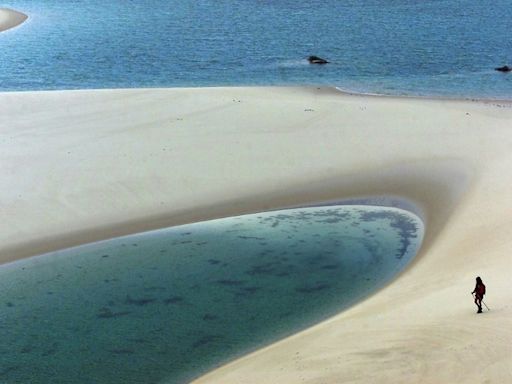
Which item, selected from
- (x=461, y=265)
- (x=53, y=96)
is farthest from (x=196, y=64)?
(x=461, y=265)

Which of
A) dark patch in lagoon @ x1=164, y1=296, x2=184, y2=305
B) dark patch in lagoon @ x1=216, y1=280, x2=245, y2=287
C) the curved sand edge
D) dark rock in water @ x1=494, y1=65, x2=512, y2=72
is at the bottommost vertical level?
dark patch in lagoon @ x1=164, y1=296, x2=184, y2=305

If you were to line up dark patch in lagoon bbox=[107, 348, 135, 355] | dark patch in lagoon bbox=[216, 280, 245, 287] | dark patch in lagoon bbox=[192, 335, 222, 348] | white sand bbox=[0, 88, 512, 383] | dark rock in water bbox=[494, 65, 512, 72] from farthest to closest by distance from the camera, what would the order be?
dark rock in water bbox=[494, 65, 512, 72] → dark patch in lagoon bbox=[216, 280, 245, 287] → dark patch in lagoon bbox=[192, 335, 222, 348] → dark patch in lagoon bbox=[107, 348, 135, 355] → white sand bbox=[0, 88, 512, 383]

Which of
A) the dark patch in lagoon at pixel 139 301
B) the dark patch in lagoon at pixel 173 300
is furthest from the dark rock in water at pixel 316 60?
the dark patch in lagoon at pixel 139 301

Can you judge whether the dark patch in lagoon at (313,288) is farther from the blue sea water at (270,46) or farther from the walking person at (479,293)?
the blue sea water at (270,46)

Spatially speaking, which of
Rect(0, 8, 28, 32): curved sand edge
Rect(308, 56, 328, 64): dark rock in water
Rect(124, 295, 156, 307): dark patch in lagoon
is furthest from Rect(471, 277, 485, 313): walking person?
Rect(0, 8, 28, 32): curved sand edge

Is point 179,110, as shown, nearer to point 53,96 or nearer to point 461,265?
point 53,96

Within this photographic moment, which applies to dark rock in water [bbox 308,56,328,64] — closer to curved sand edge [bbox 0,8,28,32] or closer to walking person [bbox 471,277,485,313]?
curved sand edge [bbox 0,8,28,32]

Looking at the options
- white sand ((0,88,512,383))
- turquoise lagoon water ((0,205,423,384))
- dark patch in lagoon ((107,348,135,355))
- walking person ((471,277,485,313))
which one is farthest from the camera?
dark patch in lagoon ((107,348,135,355))
